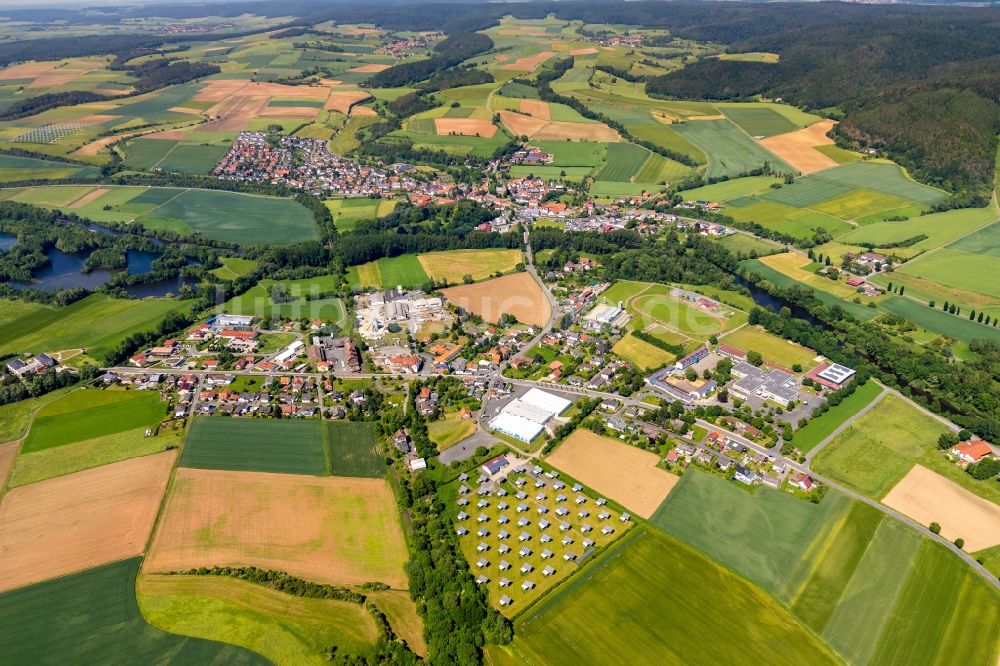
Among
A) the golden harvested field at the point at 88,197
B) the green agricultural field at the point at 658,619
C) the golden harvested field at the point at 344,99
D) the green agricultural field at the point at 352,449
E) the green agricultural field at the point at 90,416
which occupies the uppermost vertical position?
the golden harvested field at the point at 344,99

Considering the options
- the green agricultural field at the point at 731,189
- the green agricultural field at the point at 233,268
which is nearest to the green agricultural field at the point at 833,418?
the green agricultural field at the point at 731,189

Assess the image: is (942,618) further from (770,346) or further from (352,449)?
(352,449)

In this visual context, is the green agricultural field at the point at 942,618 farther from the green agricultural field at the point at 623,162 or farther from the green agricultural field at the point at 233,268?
the green agricultural field at the point at 623,162

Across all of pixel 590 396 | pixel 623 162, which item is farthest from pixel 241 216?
pixel 590 396

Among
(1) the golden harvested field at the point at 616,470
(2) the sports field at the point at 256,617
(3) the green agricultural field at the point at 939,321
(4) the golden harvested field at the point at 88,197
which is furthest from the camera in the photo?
(4) the golden harvested field at the point at 88,197

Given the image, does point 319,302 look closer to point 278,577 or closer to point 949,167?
point 278,577
